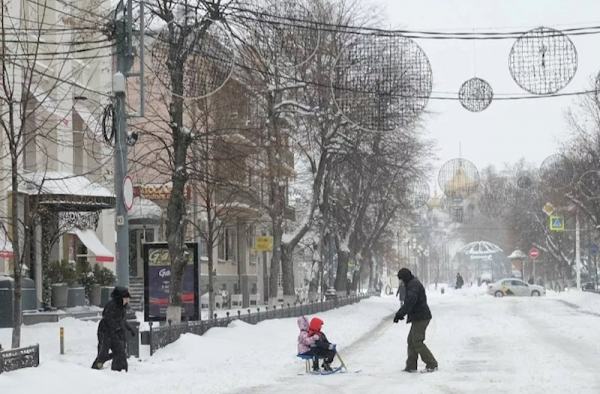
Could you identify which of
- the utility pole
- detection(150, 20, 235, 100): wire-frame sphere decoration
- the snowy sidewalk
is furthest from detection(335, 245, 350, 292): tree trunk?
the utility pole

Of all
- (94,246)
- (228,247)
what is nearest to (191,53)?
(94,246)

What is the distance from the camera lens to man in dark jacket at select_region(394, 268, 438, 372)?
59.0 ft

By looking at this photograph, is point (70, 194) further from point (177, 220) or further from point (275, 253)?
point (275, 253)

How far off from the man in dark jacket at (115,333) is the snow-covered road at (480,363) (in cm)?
284

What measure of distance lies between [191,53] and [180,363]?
7.53 meters

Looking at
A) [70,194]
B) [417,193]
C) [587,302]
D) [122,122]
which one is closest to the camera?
[122,122]

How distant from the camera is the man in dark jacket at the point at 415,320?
1797cm

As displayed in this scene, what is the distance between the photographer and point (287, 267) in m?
43.4

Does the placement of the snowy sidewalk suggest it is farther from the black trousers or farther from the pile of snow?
the pile of snow

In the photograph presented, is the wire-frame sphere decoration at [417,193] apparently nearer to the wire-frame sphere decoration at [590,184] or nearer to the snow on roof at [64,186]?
the wire-frame sphere decoration at [590,184]

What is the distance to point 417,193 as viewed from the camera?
64500mm

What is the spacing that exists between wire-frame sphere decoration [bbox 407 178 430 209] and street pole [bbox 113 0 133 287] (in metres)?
37.5

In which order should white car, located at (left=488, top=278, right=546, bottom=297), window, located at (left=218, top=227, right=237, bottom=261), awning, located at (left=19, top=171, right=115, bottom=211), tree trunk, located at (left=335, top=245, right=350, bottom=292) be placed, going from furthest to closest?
white car, located at (left=488, top=278, right=546, bottom=297) < window, located at (left=218, top=227, right=237, bottom=261) < tree trunk, located at (left=335, top=245, right=350, bottom=292) < awning, located at (left=19, top=171, right=115, bottom=211)

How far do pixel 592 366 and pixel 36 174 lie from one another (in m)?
19.4
